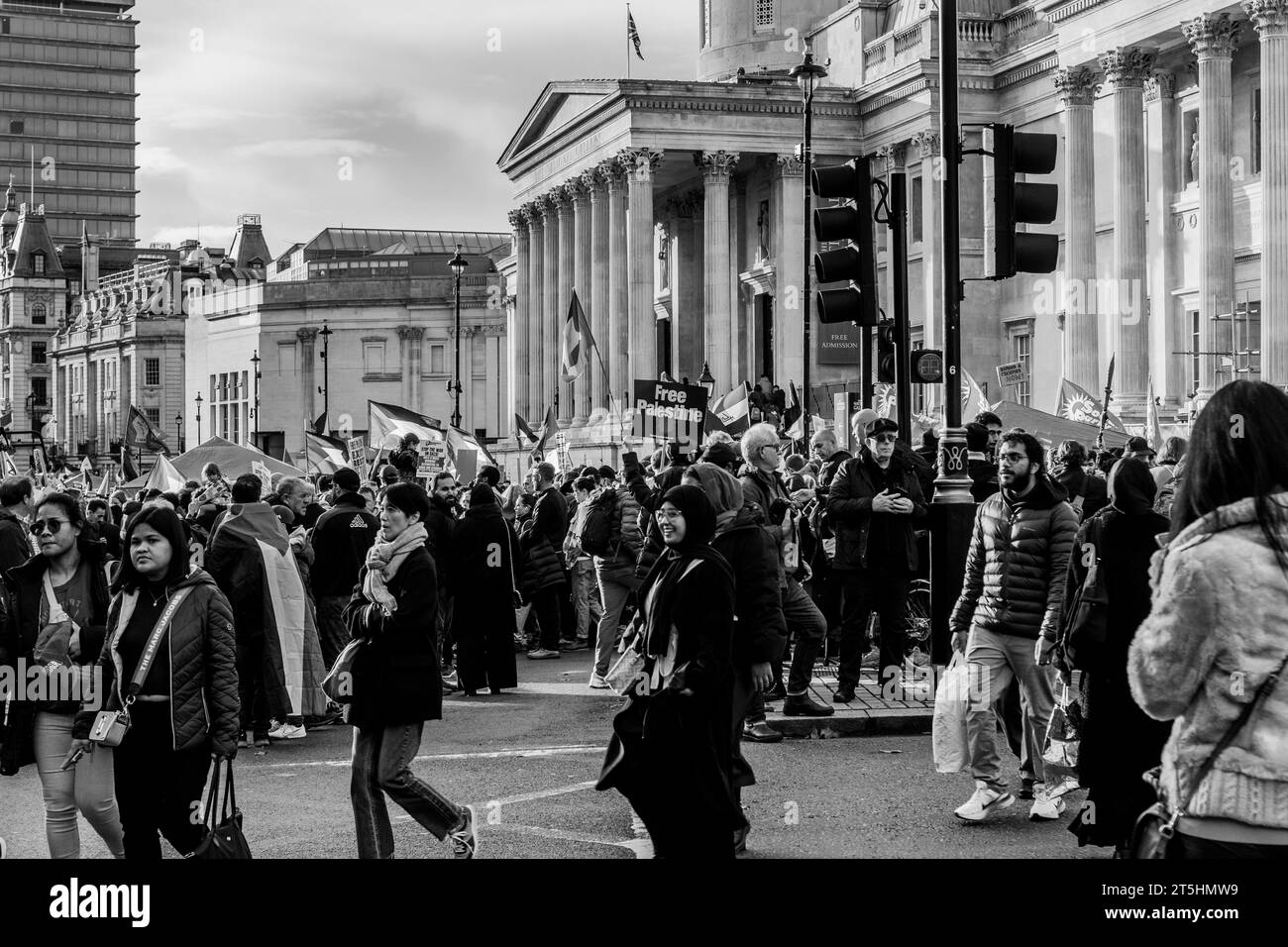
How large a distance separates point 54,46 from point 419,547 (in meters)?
172

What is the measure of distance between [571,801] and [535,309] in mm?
57031

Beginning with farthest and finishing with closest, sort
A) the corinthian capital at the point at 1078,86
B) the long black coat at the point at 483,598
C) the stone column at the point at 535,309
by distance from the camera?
the stone column at the point at 535,309 < the corinthian capital at the point at 1078,86 < the long black coat at the point at 483,598

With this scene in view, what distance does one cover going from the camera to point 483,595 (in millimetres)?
16750

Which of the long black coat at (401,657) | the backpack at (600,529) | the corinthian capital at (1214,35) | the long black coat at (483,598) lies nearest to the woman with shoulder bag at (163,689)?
the long black coat at (401,657)

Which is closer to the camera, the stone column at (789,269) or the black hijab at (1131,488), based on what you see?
the black hijab at (1131,488)

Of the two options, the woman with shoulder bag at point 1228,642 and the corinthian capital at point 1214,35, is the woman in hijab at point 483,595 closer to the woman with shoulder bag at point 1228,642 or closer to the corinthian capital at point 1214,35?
the woman with shoulder bag at point 1228,642

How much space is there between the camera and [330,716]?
15.7 m

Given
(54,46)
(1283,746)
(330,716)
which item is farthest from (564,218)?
(54,46)

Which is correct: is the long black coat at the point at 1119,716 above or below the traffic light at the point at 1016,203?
below

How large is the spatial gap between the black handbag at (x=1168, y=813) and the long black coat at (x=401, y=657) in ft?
14.6

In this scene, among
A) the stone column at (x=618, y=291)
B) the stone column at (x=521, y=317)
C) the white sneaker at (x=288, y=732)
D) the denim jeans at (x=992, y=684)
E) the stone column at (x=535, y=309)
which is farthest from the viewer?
the stone column at (x=521, y=317)

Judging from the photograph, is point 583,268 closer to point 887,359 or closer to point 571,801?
point 887,359

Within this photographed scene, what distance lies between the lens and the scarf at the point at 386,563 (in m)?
8.84
